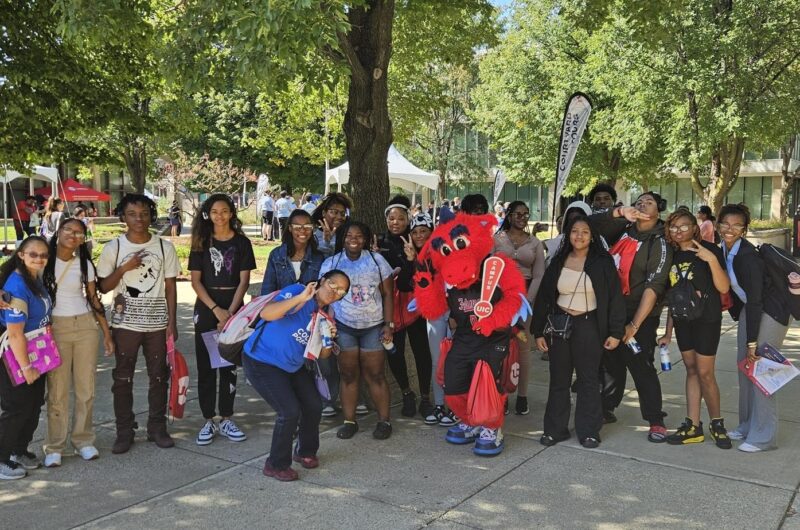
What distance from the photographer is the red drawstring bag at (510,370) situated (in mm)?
4879

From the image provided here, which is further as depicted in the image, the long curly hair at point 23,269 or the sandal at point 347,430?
the sandal at point 347,430

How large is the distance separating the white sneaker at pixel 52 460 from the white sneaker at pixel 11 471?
14 cm

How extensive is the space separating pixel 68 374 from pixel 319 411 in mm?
1678

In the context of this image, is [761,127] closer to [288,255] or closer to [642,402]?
[642,402]

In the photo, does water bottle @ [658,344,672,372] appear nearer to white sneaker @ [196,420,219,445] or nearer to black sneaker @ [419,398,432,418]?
black sneaker @ [419,398,432,418]

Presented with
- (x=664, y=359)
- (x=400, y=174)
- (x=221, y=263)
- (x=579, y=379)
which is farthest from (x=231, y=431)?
(x=400, y=174)

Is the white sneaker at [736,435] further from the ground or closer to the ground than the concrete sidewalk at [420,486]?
further from the ground

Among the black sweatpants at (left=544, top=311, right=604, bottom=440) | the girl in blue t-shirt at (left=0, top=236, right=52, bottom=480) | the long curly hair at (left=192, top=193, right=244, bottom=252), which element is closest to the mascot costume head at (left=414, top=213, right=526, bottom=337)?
the black sweatpants at (left=544, top=311, right=604, bottom=440)

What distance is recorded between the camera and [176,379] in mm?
4895

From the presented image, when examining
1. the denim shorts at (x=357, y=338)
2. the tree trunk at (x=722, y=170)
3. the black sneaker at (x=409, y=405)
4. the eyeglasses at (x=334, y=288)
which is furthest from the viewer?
the tree trunk at (x=722, y=170)

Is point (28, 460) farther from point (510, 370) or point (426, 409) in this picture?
point (510, 370)

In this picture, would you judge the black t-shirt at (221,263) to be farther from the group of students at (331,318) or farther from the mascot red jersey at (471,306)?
the mascot red jersey at (471,306)

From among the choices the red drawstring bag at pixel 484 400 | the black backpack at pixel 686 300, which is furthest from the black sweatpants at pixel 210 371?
the black backpack at pixel 686 300

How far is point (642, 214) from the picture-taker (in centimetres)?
511
